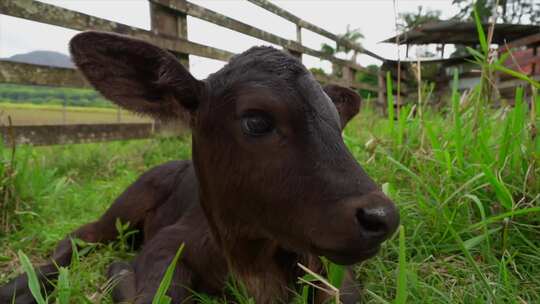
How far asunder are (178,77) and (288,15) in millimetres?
6523

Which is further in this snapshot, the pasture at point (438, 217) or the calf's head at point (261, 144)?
the pasture at point (438, 217)

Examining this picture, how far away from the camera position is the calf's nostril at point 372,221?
108cm

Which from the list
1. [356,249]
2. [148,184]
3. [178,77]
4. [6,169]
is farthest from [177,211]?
[356,249]

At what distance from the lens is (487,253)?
1.63 metres

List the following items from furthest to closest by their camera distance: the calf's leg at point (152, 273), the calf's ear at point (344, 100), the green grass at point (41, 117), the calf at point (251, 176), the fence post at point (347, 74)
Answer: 1. the fence post at point (347, 74)
2. the green grass at point (41, 117)
3. the calf's ear at point (344, 100)
4. the calf's leg at point (152, 273)
5. the calf at point (251, 176)

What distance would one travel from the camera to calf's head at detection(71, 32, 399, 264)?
1.16 meters

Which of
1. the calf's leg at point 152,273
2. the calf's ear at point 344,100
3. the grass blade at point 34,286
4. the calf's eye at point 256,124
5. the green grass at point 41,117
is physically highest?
the green grass at point 41,117

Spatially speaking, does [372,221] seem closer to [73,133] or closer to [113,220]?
[113,220]

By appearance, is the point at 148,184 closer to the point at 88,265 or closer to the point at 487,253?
the point at 88,265

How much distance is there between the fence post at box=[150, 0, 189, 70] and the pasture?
8.25 feet

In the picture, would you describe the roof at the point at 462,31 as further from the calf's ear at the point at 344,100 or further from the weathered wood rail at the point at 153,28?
the calf's ear at the point at 344,100

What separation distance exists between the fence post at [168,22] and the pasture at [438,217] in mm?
2515

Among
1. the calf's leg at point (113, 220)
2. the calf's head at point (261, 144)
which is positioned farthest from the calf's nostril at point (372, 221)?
the calf's leg at point (113, 220)

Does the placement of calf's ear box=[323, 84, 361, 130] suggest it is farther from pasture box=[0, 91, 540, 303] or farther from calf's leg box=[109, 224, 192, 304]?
calf's leg box=[109, 224, 192, 304]
